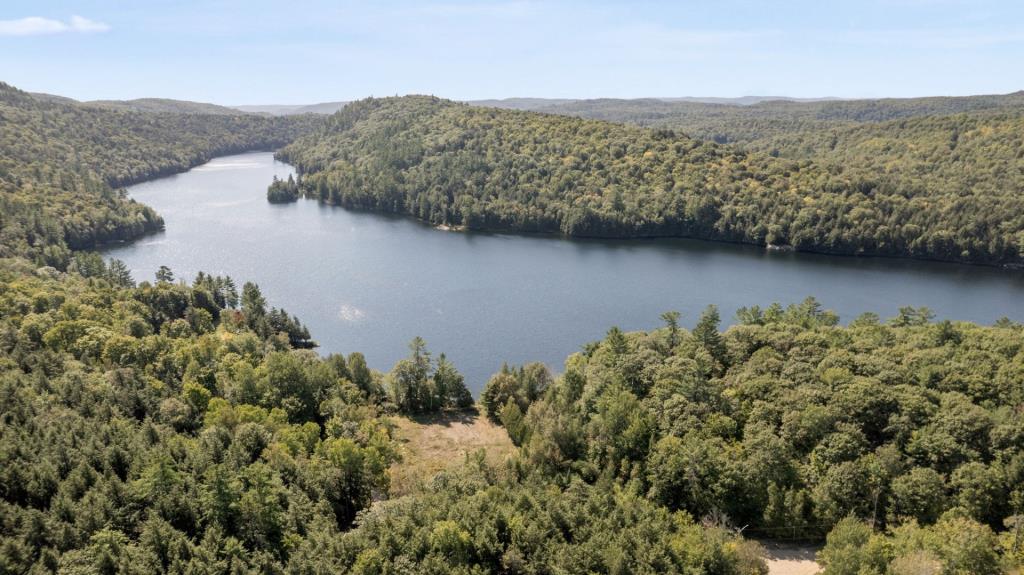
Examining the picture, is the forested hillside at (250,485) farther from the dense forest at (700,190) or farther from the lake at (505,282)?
the dense forest at (700,190)

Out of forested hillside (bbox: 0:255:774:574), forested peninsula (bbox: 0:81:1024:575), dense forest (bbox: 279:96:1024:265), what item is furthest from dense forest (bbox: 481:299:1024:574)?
dense forest (bbox: 279:96:1024:265)

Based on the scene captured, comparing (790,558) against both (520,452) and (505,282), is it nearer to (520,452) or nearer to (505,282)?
(520,452)

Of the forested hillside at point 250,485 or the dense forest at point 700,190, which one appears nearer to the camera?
the forested hillside at point 250,485

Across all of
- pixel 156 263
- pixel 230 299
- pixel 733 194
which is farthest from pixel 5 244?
pixel 733 194

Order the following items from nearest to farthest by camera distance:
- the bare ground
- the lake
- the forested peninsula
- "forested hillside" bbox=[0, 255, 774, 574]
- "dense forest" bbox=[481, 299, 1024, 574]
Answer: "forested hillside" bbox=[0, 255, 774, 574]
the forested peninsula
"dense forest" bbox=[481, 299, 1024, 574]
the bare ground
the lake

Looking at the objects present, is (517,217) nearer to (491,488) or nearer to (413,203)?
(413,203)

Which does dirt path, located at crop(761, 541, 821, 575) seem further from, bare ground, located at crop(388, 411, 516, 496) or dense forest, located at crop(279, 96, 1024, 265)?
dense forest, located at crop(279, 96, 1024, 265)

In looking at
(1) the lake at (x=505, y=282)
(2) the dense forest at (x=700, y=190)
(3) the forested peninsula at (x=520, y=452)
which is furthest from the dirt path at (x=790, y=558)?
(2) the dense forest at (x=700, y=190)
